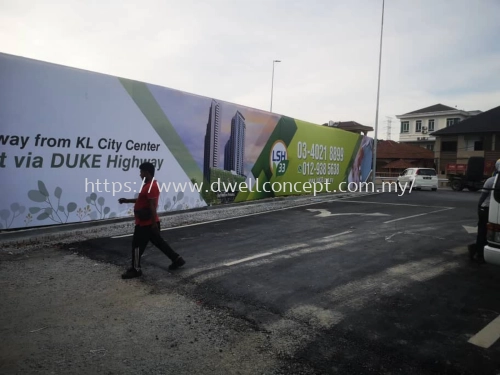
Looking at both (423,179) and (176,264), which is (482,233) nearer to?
(176,264)

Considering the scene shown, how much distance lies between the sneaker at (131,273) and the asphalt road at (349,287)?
20 cm

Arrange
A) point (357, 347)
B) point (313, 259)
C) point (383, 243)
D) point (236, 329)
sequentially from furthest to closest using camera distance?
1. point (383, 243)
2. point (313, 259)
3. point (236, 329)
4. point (357, 347)

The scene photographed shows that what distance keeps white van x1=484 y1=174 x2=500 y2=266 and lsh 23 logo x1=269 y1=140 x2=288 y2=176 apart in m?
11.2

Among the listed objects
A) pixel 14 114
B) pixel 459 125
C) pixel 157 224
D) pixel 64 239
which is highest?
pixel 459 125

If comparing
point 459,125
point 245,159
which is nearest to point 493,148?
point 459,125

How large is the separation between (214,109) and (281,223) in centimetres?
507

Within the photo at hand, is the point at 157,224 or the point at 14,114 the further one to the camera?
the point at 14,114

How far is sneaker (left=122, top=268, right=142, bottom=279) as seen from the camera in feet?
17.4

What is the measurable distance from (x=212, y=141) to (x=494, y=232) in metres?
9.45

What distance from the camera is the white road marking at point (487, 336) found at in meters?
3.54

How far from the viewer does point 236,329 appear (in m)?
3.78

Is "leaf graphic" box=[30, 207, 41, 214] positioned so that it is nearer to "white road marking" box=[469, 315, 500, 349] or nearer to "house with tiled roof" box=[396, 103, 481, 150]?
"white road marking" box=[469, 315, 500, 349]

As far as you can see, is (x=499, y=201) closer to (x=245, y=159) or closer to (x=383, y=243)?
(x=383, y=243)

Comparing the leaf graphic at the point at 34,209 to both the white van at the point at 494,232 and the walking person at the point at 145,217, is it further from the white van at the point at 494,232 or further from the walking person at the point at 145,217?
the white van at the point at 494,232
